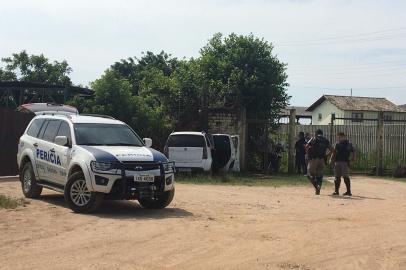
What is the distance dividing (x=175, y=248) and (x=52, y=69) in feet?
134

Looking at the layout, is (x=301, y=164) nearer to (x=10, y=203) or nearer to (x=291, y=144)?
(x=291, y=144)

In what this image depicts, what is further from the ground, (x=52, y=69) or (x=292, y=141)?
(x=52, y=69)

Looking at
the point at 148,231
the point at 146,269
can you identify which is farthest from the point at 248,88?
the point at 146,269

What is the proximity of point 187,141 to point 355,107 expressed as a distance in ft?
135

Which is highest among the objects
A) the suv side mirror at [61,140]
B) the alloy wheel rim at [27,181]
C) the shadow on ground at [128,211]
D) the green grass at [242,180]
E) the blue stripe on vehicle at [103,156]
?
the suv side mirror at [61,140]

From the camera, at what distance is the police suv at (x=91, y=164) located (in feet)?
35.5

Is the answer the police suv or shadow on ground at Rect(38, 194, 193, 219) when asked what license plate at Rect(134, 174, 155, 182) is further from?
shadow on ground at Rect(38, 194, 193, 219)

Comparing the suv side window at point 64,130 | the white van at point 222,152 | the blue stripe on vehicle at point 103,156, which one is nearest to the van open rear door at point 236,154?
the white van at point 222,152

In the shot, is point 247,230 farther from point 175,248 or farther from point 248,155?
point 248,155

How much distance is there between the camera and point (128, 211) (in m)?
11.5

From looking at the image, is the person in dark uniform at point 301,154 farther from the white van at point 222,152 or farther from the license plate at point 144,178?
the license plate at point 144,178

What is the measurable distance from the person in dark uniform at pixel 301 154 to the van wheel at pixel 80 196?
13.9 metres

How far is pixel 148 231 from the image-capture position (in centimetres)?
911

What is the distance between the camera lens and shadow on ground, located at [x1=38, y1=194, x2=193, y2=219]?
10.8 metres
